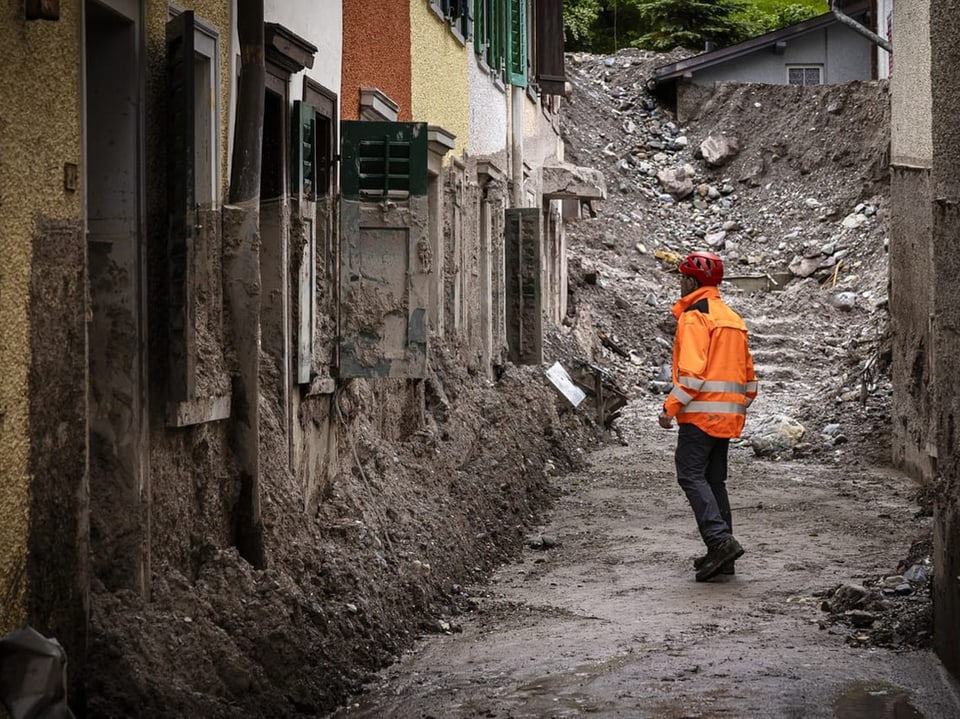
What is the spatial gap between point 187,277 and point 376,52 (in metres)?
5.85

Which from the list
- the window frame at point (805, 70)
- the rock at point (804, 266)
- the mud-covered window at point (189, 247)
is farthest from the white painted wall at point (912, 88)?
the window frame at point (805, 70)

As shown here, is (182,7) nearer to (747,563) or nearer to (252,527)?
(252,527)

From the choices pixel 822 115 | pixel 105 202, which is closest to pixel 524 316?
pixel 105 202

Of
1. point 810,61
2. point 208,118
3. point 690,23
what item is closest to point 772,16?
point 690,23

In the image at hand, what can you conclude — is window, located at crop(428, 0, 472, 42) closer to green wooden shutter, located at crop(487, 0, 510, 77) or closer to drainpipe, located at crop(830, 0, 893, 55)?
green wooden shutter, located at crop(487, 0, 510, 77)

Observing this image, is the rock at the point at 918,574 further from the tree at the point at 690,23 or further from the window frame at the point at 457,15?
the tree at the point at 690,23

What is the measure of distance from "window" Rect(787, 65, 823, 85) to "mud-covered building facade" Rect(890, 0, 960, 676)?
30647 mm

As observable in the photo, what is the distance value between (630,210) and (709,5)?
11.8 metres

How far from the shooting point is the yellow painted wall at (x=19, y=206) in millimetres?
5035

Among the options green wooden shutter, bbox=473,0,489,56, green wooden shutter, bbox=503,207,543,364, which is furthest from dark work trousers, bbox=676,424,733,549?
green wooden shutter, bbox=503,207,543,364

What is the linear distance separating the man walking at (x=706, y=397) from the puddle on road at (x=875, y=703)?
348 cm

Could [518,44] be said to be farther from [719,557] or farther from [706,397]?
[719,557]

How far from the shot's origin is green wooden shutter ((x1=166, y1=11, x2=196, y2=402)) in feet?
21.2

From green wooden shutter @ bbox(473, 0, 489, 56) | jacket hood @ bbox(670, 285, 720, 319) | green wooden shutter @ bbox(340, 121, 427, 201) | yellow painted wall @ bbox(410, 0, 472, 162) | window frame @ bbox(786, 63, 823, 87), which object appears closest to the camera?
green wooden shutter @ bbox(340, 121, 427, 201)
